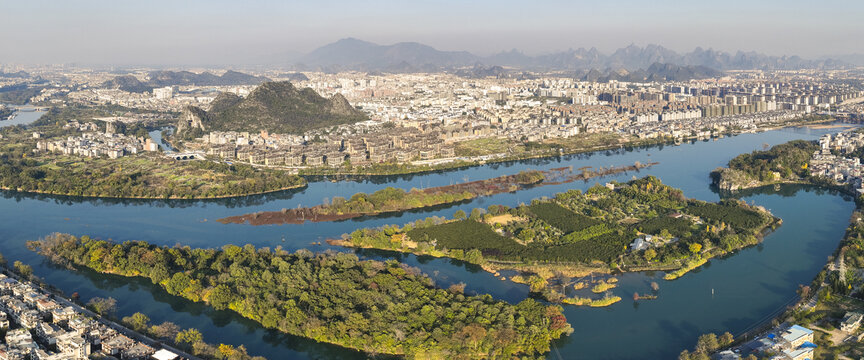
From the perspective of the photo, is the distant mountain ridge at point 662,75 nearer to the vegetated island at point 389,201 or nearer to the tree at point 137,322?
the vegetated island at point 389,201

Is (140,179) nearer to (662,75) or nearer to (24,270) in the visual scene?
(24,270)

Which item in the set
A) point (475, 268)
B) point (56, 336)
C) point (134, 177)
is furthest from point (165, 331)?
point (134, 177)

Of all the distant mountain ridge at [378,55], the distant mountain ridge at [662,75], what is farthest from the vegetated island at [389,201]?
the distant mountain ridge at [378,55]

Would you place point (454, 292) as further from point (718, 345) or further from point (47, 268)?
point (47, 268)

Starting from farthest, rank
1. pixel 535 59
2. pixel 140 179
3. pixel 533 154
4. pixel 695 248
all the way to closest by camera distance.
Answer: pixel 535 59, pixel 533 154, pixel 140 179, pixel 695 248

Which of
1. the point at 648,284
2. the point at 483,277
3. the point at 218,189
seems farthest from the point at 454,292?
the point at 218,189

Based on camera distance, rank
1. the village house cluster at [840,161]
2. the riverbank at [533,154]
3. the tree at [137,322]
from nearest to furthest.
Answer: the tree at [137,322] → the village house cluster at [840,161] → the riverbank at [533,154]
